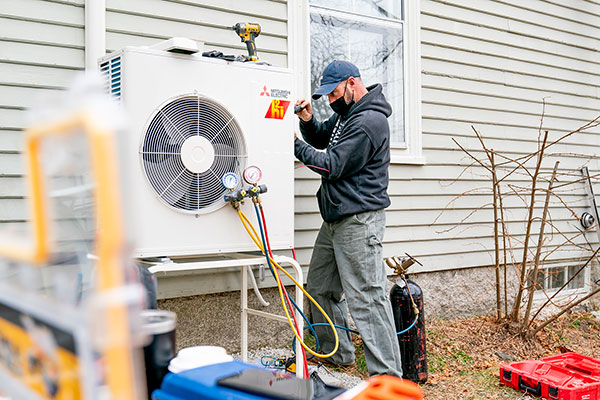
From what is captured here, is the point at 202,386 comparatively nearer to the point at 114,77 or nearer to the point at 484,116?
the point at 114,77

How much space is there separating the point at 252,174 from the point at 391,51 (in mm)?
2359

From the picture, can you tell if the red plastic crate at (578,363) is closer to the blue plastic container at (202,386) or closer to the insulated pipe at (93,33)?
the blue plastic container at (202,386)

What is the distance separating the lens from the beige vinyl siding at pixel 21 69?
3.13m

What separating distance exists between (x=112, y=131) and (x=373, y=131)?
2.80m

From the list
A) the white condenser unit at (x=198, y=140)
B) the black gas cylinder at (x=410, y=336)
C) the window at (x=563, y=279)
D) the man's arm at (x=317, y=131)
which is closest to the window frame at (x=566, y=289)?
the window at (x=563, y=279)

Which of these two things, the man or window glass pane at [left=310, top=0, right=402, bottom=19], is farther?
window glass pane at [left=310, top=0, right=402, bottom=19]

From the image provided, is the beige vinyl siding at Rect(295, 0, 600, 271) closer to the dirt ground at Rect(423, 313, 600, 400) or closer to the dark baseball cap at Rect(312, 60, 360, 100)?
the dirt ground at Rect(423, 313, 600, 400)

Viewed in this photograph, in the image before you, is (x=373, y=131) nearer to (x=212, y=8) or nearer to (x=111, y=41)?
(x=212, y=8)

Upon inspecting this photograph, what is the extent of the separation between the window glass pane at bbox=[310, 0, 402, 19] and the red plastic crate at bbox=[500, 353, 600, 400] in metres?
2.87

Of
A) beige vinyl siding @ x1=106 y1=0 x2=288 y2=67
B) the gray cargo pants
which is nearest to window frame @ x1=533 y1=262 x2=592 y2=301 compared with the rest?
the gray cargo pants

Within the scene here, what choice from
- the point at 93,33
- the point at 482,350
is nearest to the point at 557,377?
the point at 482,350

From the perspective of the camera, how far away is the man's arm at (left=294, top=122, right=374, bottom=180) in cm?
343

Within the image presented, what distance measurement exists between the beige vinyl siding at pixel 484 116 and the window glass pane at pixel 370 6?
0.80ft

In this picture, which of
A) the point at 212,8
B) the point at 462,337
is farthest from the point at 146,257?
the point at 462,337
